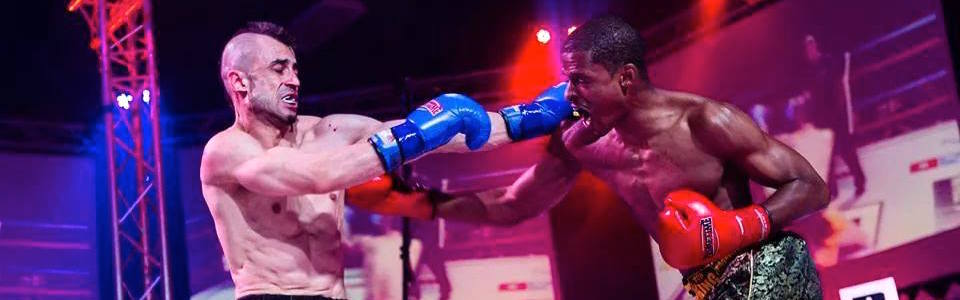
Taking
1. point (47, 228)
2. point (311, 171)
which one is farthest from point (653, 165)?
point (47, 228)

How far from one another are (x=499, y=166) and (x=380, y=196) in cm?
426

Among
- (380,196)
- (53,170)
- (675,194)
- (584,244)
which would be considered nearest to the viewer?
(675,194)

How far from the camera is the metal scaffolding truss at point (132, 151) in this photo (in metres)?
6.10

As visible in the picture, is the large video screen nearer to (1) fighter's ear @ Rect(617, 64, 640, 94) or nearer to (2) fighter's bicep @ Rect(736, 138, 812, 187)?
(2) fighter's bicep @ Rect(736, 138, 812, 187)

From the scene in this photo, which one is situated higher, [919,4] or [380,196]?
[919,4]

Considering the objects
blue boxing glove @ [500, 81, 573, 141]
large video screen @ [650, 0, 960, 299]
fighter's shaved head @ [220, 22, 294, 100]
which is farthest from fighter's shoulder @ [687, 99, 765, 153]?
large video screen @ [650, 0, 960, 299]

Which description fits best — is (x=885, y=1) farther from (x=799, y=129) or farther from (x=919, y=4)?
(x=799, y=129)

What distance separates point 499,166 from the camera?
300 inches

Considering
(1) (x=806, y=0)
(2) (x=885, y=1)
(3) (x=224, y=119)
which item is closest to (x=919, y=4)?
(2) (x=885, y=1)

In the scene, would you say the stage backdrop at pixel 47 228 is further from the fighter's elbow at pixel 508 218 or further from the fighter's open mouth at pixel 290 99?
the fighter's open mouth at pixel 290 99

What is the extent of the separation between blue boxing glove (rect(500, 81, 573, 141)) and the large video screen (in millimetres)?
2812

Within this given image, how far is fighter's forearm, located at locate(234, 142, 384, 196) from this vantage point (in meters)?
2.66

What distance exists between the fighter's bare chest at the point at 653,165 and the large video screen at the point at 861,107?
8.88 ft

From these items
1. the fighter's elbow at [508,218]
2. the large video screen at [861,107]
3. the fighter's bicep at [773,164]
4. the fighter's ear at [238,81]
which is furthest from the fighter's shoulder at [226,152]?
the large video screen at [861,107]
